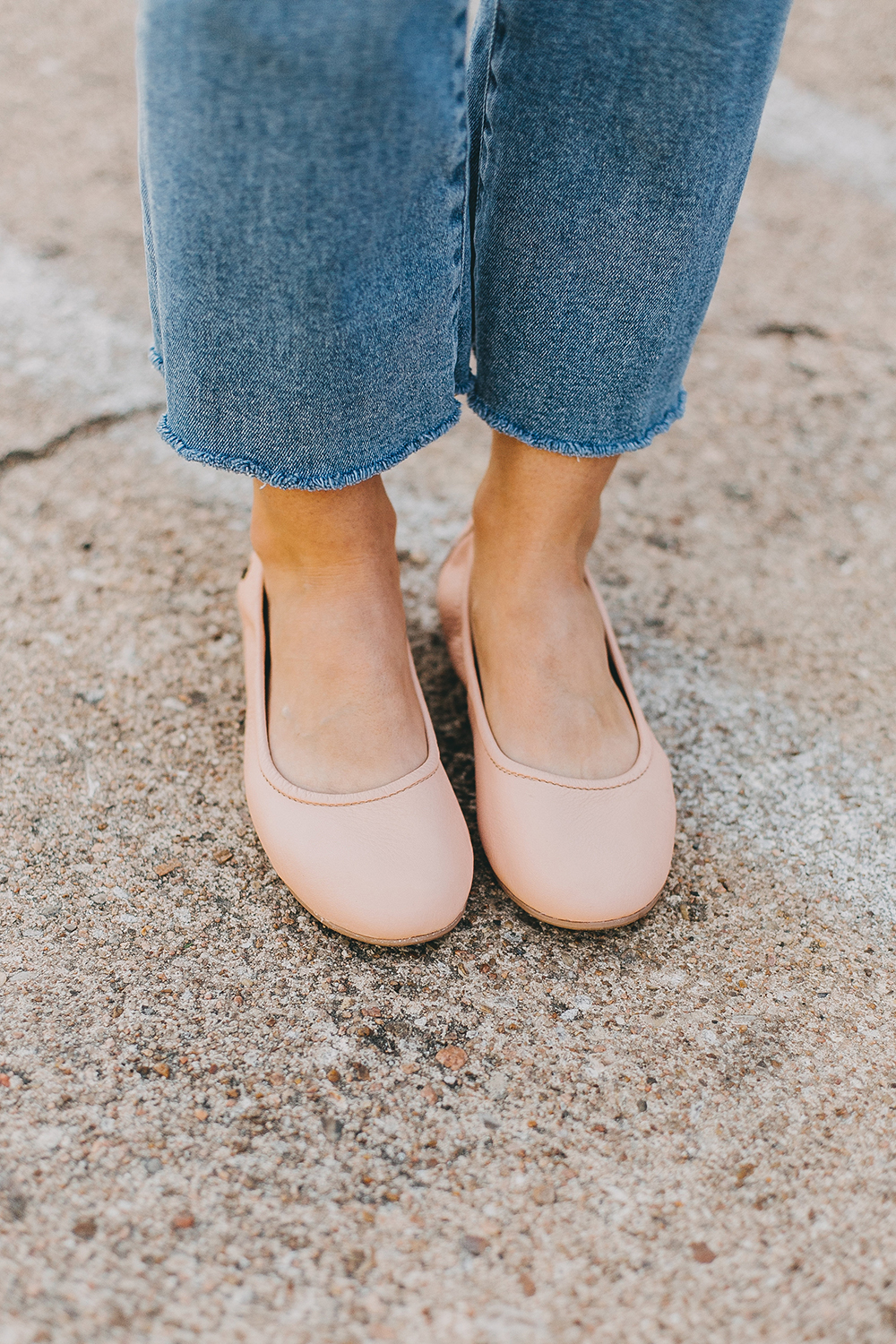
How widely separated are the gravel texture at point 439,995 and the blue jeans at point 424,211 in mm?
389

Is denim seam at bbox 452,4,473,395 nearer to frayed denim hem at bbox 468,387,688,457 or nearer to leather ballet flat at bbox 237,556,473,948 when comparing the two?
frayed denim hem at bbox 468,387,688,457

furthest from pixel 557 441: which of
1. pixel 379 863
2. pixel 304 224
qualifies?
pixel 379 863

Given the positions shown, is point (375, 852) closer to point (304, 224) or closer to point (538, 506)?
point (538, 506)

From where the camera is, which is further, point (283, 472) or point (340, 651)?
point (340, 651)

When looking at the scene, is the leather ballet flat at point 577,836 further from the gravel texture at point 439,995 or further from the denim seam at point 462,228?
the denim seam at point 462,228

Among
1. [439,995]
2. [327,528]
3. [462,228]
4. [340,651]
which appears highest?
[462,228]

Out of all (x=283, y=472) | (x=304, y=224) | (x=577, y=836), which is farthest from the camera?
(x=577, y=836)

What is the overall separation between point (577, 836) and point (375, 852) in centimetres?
18

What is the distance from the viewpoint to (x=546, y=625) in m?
0.94

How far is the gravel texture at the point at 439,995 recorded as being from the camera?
2.17 ft

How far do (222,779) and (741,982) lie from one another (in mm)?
532

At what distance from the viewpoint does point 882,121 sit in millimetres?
2154

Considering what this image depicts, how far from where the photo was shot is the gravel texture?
660 millimetres

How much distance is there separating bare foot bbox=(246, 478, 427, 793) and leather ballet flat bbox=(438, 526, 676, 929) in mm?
86
